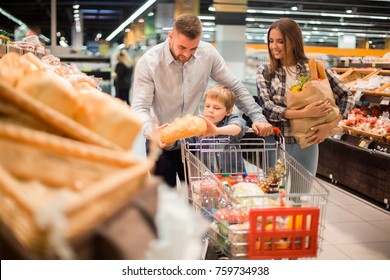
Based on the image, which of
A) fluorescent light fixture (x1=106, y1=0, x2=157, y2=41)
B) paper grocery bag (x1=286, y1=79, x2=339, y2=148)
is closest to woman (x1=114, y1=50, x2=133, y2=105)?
fluorescent light fixture (x1=106, y1=0, x2=157, y2=41)

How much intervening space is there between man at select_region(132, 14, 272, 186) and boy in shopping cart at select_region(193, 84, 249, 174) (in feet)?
0.44

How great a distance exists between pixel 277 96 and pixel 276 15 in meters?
7.21

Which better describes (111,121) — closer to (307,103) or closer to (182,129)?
(182,129)

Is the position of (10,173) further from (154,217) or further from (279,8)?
(279,8)

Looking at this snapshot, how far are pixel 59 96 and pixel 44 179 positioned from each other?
0.21 m

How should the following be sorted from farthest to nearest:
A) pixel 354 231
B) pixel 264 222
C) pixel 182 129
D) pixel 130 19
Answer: pixel 130 19
pixel 354 231
pixel 182 129
pixel 264 222

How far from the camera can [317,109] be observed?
9.58 feet

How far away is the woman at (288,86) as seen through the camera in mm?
2961

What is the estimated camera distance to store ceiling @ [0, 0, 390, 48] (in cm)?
968

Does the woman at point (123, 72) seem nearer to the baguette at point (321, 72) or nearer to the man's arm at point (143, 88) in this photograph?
the man's arm at point (143, 88)

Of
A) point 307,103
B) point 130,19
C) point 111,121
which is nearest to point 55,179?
point 111,121

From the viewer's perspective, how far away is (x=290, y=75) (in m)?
3.10

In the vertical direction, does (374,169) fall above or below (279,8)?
below
